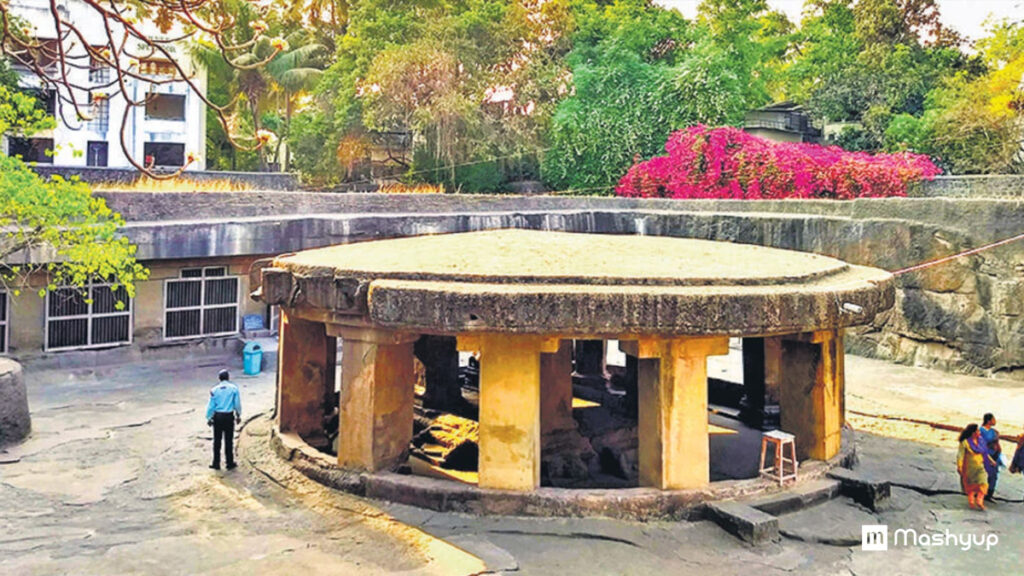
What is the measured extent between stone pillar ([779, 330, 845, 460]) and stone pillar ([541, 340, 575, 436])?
2.45 m

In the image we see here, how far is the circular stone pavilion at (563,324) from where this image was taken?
6.25 m

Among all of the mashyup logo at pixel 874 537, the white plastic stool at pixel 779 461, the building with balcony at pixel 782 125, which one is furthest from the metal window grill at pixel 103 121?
the mashyup logo at pixel 874 537

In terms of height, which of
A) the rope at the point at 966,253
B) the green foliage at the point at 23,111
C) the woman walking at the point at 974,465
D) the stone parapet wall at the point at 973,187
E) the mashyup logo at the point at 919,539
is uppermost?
the stone parapet wall at the point at 973,187

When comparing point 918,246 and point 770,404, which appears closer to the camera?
point 770,404

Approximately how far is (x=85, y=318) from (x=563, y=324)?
10.7 meters

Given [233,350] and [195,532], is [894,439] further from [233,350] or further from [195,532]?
[233,350]

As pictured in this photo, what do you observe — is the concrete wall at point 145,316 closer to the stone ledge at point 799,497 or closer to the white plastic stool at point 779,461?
the white plastic stool at point 779,461

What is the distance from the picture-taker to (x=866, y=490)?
6.86m

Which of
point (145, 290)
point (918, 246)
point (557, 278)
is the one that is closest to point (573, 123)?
point (918, 246)

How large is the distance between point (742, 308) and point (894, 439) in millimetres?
4509

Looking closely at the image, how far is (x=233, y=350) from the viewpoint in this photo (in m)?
15.1

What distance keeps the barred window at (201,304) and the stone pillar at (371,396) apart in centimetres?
846

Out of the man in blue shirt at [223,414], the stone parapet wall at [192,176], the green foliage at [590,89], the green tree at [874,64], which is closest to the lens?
the man in blue shirt at [223,414]

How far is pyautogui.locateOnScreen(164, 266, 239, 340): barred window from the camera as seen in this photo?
14438 millimetres
